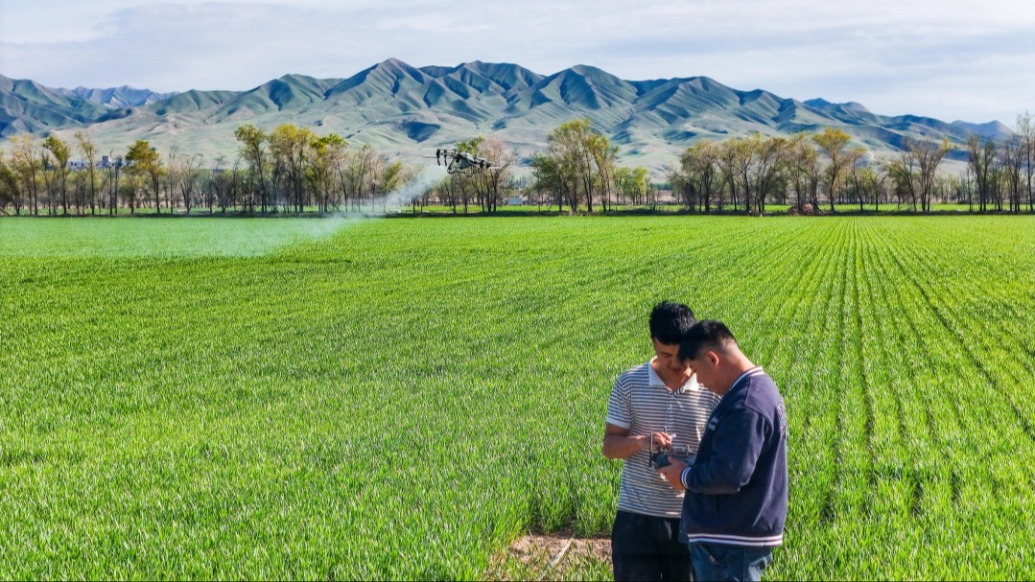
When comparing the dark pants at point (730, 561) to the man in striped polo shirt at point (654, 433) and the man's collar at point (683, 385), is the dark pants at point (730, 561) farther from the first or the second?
the man's collar at point (683, 385)

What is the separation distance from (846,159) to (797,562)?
129359 mm

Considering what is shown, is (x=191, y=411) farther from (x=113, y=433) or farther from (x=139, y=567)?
(x=139, y=567)

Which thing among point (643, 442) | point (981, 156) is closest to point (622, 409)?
point (643, 442)

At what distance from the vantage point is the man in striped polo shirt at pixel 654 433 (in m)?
4.78

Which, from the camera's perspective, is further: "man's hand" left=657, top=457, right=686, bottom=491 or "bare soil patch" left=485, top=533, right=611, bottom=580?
"bare soil patch" left=485, top=533, right=611, bottom=580

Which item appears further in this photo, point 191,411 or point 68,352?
point 68,352

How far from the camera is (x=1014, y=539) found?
21.5 feet

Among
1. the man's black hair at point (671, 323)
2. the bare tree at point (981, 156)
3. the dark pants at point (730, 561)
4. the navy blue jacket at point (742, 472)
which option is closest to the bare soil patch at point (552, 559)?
the dark pants at point (730, 561)

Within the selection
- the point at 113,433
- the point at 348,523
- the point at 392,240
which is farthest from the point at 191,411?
the point at 392,240

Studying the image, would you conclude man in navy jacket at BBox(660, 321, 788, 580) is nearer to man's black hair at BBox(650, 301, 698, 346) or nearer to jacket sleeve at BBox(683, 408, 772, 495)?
jacket sleeve at BBox(683, 408, 772, 495)

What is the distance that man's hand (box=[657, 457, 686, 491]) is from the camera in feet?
14.3

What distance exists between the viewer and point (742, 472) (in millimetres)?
4066

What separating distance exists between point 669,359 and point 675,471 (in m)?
0.67

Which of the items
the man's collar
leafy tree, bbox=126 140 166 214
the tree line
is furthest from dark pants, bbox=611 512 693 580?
leafy tree, bbox=126 140 166 214
